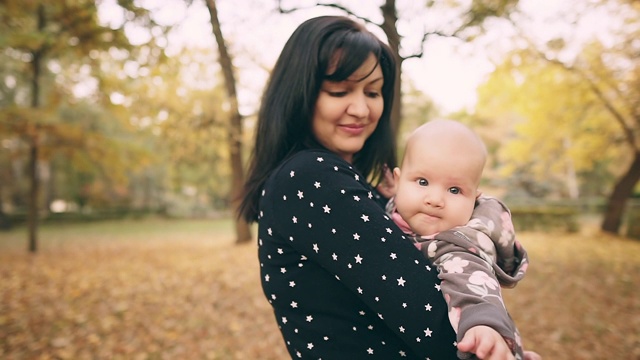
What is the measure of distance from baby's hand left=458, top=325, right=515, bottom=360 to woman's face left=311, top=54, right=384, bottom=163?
759 millimetres

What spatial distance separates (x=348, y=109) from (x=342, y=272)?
22.8 inches

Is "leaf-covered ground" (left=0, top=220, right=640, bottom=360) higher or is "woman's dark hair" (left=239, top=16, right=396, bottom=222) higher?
"woman's dark hair" (left=239, top=16, right=396, bottom=222)

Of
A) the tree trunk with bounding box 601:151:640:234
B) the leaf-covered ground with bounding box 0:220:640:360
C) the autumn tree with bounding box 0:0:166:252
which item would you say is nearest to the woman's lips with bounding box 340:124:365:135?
the leaf-covered ground with bounding box 0:220:640:360

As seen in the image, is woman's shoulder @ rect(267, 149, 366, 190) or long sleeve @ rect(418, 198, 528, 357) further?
woman's shoulder @ rect(267, 149, 366, 190)

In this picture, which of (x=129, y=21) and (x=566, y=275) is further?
(x=566, y=275)

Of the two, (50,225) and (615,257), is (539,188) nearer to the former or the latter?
(615,257)

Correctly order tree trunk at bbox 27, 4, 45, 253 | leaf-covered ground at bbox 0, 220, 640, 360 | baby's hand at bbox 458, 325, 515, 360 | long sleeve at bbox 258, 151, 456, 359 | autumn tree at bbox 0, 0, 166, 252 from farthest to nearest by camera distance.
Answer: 1. tree trunk at bbox 27, 4, 45, 253
2. autumn tree at bbox 0, 0, 166, 252
3. leaf-covered ground at bbox 0, 220, 640, 360
4. long sleeve at bbox 258, 151, 456, 359
5. baby's hand at bbox 458, 325, 515, 360

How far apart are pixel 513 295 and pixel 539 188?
3034 cm

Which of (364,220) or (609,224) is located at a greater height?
(364,220)

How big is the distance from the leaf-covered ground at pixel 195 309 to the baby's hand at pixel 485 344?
15.7 ft

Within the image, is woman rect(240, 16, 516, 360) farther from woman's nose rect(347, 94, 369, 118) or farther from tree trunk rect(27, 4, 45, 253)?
tree trunk rect(27, 4, 45, 253)

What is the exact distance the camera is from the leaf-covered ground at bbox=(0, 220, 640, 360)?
18.1 ft

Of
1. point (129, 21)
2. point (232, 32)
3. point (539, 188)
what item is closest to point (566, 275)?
point (232, 32)

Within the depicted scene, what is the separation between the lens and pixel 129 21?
843cm
